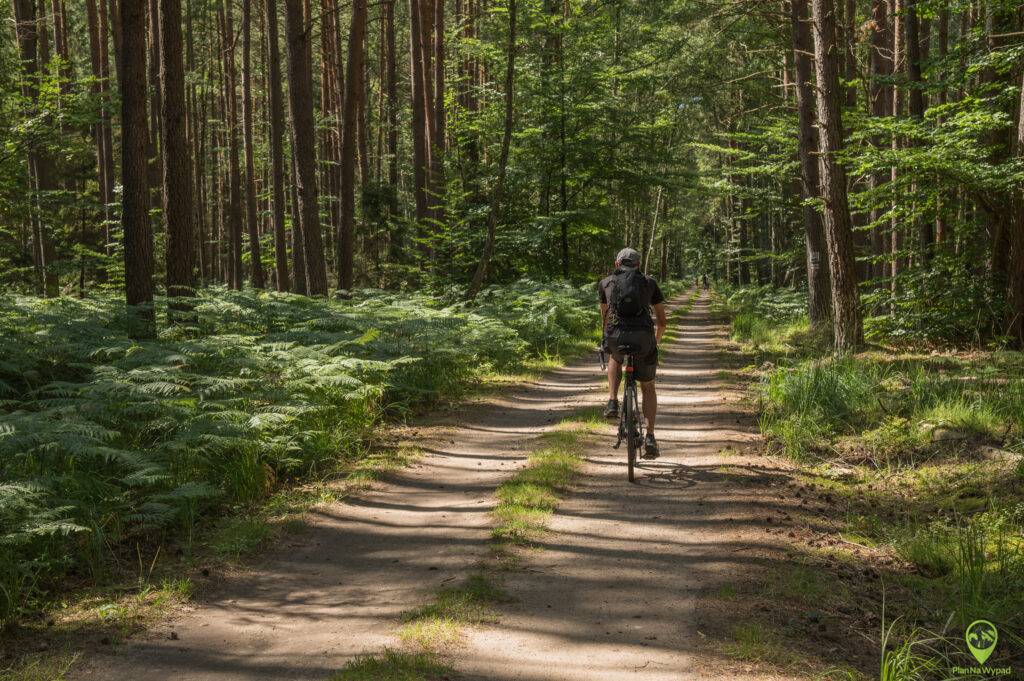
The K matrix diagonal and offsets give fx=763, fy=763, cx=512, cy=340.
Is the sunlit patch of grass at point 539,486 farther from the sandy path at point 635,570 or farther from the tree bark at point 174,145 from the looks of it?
the tree bark at point 174,145

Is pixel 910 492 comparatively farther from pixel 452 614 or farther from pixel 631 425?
pixel 452 614

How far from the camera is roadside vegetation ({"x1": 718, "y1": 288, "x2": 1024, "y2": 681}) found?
4516 mm

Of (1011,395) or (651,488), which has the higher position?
A: (1011,395)

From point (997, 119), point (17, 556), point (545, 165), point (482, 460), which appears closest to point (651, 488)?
point (482, 460)

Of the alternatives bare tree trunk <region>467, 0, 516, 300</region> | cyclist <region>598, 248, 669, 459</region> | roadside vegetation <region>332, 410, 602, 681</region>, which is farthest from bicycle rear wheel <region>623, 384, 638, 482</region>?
bare tree trunk <region>467, 0, 516, 300</region>

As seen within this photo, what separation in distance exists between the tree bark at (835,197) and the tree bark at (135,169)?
10.5 metres

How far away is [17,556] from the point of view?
5070 mm

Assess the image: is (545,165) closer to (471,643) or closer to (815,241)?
(815,241)

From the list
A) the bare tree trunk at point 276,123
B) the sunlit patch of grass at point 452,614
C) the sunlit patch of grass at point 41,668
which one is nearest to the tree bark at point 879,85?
the bare tree trunk at point 276,123

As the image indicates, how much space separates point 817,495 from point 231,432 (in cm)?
546

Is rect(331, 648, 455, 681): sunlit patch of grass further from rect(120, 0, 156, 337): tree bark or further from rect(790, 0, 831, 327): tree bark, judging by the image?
rect(790, 0, 831, 327): tree bark

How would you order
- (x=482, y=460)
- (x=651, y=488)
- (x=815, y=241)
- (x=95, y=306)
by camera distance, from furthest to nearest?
1. (x=815, y=241)
2. (x=95, y=306)
3. (x=482, y=460)
4. (x=651, y=488)

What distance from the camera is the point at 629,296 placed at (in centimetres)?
768

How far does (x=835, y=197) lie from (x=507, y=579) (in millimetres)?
9693
